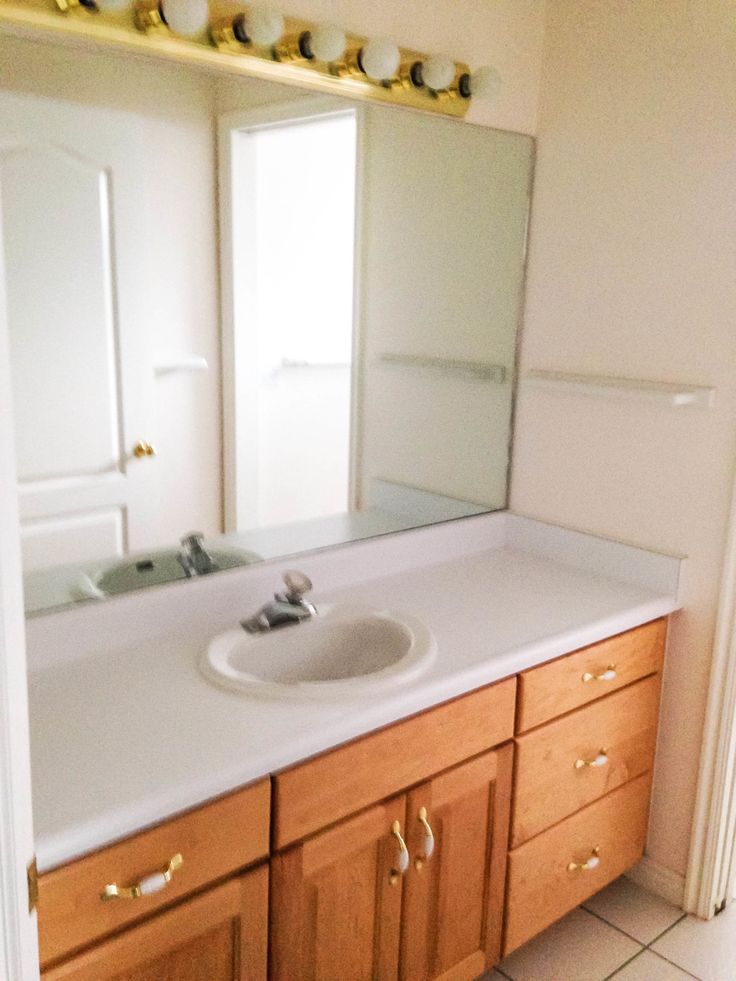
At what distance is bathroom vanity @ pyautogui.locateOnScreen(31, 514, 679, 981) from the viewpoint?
1140 mm

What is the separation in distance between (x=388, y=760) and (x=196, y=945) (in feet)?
1.27

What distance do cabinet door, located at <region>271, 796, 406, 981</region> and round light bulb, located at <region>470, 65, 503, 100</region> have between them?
4.68ft

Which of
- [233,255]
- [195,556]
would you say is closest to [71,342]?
[233,255]

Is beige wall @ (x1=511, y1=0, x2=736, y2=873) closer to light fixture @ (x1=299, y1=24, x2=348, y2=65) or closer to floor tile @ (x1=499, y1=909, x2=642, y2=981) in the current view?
floor tile @ (x1=499, y1=909, x2=642, y2=981)

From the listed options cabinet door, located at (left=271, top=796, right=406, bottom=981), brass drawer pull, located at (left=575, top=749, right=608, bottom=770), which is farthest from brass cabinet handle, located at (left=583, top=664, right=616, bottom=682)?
cabinet door, located at (left=271, top=796, right=406, bottom=981)

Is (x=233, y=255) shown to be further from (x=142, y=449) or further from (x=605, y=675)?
(x=605, y=675)

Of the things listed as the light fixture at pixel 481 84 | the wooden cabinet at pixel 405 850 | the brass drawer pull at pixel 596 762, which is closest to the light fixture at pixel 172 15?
the light fixture at pixel 481 84

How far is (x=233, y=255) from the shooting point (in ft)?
5.47

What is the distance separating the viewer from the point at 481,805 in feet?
5.29

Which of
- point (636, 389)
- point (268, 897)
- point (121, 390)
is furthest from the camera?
point (636, 389)

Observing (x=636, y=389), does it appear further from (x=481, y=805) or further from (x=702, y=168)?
(x=481, y=805)

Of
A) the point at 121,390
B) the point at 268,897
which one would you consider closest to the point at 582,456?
the point at 121,390

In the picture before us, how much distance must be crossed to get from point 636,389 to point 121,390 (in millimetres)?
1100

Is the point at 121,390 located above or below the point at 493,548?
above
